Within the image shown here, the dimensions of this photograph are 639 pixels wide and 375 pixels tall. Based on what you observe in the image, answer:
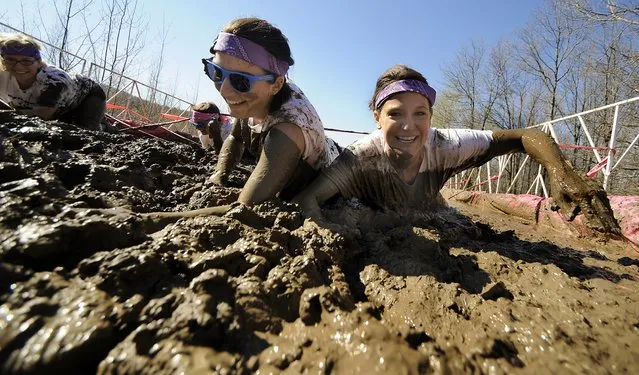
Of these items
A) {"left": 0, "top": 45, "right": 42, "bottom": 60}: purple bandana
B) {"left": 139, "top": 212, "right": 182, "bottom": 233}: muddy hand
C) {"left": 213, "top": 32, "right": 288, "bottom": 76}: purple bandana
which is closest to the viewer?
{"left": 139, "top": 212, "right": 182, "bottom": 233}: muddy hand

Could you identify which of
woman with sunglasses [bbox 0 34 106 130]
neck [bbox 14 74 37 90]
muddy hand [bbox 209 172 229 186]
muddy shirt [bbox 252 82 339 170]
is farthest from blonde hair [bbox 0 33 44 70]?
muddy shirt [bbox 252 82 339 170]

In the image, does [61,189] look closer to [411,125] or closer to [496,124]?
[411,125]

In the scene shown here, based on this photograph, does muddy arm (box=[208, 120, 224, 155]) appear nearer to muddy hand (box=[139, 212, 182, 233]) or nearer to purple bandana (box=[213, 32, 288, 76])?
purple bandana (box=[213, 32, 288, 76])

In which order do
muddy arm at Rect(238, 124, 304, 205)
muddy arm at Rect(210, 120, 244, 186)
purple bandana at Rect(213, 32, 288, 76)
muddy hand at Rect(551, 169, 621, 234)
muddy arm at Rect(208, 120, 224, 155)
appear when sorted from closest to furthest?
muddy hand at Rect(551, 169, 621, 234)
muddy arm at Rect(238, 124, 304, 205)
purple bandana at Rect(213, 32, 288, 76)
muddy arm at Rect(210, 120, 244, 186)
muddy arm at Rect(208, 120, 224, 155)

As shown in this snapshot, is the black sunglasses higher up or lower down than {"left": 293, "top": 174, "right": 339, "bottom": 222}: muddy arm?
higher up

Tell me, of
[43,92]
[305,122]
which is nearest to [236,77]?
[305,122]

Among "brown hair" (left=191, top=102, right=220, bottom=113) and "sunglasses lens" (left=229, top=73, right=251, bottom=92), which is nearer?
"sunglasses lens" (left=229, top=73, right=251, bottom=92)

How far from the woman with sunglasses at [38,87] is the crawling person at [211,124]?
1604 mm

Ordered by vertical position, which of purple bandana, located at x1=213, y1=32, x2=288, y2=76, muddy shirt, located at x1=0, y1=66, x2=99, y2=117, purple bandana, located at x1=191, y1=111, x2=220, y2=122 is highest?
purple bandana, located at x1=213, y1=32, x2=288, y2=76

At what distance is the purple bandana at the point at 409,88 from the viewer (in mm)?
2100

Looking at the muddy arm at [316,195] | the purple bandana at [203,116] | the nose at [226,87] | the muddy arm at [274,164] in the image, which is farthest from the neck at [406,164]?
the purple bandana at [203,116]

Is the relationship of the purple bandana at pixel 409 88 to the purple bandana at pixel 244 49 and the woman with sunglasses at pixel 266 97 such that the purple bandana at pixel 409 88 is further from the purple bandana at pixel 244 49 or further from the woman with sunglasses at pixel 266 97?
the purple bandana at pixel 244 49

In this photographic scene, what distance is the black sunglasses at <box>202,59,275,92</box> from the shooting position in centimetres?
186

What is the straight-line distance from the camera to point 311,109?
2096mm
